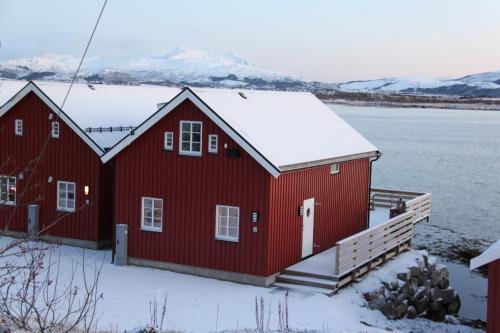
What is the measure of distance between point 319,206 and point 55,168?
8363mm

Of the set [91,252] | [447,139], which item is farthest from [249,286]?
[447,139]

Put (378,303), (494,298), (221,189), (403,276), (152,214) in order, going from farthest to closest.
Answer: (403,276), (152,214), (221,189), (378,303), (494,298)

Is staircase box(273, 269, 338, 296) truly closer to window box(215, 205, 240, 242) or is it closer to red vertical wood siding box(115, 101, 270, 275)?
red vertical wood siding box(115, 101, 270, 275)

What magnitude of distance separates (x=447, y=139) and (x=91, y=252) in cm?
7613

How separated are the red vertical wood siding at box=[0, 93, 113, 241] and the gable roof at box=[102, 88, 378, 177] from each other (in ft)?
7.70

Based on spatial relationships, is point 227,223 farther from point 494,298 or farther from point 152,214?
point 494,298

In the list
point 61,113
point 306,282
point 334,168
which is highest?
point 61,113

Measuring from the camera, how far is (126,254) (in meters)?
20.5

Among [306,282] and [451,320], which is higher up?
[306,282]

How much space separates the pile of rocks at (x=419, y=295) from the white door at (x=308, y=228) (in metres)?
2.32

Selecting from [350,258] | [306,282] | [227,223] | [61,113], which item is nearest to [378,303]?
[350,258]

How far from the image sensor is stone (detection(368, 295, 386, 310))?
18250 millimetres

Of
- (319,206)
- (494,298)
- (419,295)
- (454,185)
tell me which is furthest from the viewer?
(454,185)

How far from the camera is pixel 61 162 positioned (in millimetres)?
23000
